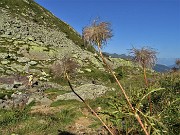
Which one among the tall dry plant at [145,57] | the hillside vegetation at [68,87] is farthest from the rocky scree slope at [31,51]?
the tall dry plant at [145,57]

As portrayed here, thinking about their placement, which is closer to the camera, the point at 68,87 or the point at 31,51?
the point at 68,87

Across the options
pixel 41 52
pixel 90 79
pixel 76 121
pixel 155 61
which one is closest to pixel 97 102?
pixel 76 121

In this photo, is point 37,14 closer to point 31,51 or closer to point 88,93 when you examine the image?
point 31,51

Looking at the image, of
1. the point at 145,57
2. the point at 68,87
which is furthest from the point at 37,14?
the point at 145,57

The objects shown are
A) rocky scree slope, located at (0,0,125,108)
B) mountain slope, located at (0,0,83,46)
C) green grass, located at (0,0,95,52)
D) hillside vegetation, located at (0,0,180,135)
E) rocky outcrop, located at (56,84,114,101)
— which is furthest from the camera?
green grass, located at (0,0,95,52)

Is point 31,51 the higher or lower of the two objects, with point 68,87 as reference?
higher

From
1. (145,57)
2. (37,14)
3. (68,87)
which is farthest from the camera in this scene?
(37,14)

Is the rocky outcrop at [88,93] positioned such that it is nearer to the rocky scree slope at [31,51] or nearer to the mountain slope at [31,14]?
the rocky scree slope at [31,51]

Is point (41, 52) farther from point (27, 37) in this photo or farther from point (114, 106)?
point (114, 106)

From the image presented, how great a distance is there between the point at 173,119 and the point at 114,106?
2.60 metres

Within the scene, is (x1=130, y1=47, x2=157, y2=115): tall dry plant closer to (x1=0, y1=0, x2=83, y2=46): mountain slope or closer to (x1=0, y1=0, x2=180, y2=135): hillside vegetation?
(x1=0, y1=0, x2=180, y2=135): hillside vegetation

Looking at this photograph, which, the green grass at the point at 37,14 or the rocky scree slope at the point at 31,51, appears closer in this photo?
the rocky scree slope at the point at 31,51

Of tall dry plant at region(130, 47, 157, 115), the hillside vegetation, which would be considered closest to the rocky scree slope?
the hillside vegetation

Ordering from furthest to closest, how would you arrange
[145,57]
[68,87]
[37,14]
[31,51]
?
[37,14]
[31,51]
[68,87]
[145,57]
